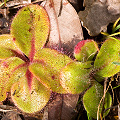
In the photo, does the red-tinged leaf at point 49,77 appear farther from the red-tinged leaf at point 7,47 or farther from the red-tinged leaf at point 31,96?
the red-tinged leaf at point 7,47

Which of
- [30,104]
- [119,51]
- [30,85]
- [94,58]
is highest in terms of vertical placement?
[119,51]

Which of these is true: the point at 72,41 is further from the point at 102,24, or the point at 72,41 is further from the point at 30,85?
the point at 30,85

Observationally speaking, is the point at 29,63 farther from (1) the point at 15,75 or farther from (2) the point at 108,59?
(2) the point at 108,59

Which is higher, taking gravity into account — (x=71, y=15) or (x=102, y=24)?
(x=71, y=15)

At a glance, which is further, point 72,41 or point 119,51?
point 72,41

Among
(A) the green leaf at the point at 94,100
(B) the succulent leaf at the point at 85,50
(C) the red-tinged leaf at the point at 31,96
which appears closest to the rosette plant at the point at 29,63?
(C) the red-tinged leaf at the point at 31,96

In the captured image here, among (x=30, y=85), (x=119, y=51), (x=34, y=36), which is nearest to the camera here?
(x=119, y=51)

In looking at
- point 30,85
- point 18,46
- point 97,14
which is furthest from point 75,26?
point 30,85
